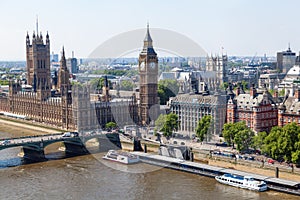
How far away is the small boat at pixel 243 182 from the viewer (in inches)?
1548

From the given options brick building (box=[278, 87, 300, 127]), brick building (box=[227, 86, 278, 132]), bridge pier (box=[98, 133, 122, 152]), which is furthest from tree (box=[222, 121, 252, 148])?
bridge pier (box=[98, 133, 122, 152])

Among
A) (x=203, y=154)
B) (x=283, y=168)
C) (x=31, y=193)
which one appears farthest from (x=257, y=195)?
(x=31, y=193)

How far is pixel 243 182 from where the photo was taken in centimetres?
4016

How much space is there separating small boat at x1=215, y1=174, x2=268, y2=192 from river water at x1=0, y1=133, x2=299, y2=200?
52 centimetres

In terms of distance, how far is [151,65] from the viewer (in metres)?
68.1

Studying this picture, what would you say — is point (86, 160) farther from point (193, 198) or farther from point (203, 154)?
point (193, 198)

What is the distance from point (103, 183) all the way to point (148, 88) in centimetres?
2926

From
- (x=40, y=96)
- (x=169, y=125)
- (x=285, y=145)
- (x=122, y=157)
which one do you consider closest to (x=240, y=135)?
(x=285, y=145)

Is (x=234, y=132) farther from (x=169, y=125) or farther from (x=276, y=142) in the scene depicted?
(x=169, y=125)

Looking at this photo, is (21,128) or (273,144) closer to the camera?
(273,144)

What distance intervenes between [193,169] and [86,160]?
40.3 feet

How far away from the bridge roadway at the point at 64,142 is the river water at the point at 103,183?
205 centimetres

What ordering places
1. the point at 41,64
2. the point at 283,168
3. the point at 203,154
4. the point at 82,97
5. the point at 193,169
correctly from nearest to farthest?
the point at 283,168, the point at 193,169, the point at 203,154, the point at 82,97, the point at 41,64

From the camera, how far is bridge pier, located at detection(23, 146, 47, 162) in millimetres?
51406
